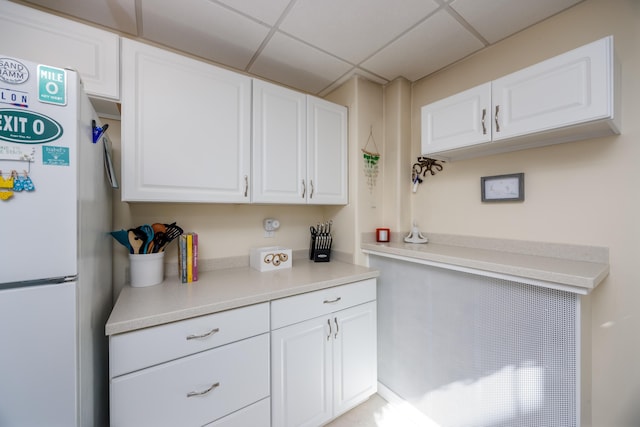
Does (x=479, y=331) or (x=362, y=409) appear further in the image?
(x=362, y=409)

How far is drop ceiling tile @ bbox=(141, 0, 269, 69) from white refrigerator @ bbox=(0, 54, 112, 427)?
847mm

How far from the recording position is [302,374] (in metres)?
1.39

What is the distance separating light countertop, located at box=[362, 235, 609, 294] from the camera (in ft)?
3.25

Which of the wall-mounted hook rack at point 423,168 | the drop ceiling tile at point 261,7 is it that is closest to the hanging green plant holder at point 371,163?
the wall-mounted hook rack at point 423,168

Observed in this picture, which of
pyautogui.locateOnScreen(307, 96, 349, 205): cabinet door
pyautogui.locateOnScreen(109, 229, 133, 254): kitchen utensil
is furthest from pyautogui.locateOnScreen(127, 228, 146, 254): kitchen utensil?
pyautogui.locateOnScreen(307, 96, 349, 205): cabinet door

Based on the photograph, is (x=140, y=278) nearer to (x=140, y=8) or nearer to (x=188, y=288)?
(x=188, y=288)

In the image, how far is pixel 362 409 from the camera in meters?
1.67

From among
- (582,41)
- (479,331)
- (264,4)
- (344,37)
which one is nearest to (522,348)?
(479,331)

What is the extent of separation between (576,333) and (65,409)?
5.93 ft

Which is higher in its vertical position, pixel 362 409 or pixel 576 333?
pixel 576 333

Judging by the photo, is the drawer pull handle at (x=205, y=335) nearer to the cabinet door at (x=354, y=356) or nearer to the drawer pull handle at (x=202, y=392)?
the drawer pull handle at (x=202, y=392)

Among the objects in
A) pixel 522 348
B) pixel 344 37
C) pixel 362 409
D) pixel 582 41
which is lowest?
pixel 362 409

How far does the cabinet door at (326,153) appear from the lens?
1.81 meters

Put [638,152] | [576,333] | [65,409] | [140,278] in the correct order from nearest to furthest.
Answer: [65,409], [576,333], [638,152], [140,278]
